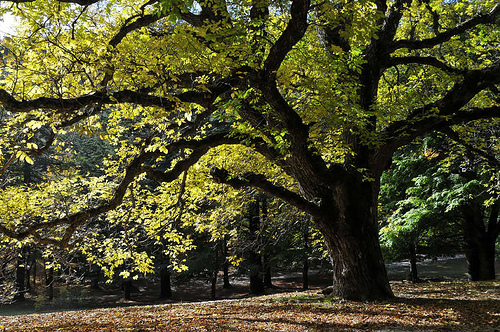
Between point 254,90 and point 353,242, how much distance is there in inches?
149

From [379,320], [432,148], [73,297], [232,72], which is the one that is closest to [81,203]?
[232,72]

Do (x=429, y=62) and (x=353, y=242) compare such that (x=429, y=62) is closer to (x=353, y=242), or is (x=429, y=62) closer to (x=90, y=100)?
(x=353, y=242)

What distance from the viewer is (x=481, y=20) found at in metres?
7.92

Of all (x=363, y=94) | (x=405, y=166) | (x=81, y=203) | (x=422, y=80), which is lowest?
(x=81, y=203)

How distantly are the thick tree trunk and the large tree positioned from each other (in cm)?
2

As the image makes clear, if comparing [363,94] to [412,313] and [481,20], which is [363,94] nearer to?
[481,20]

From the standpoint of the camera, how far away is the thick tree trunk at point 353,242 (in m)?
7.65

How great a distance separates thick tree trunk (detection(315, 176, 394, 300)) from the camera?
7.65 metres

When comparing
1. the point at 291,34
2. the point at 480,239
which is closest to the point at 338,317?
the point at 291,34

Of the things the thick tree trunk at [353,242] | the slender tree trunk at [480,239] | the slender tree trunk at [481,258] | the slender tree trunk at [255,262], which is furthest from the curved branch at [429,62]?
the slender tree trunk at [255,262]

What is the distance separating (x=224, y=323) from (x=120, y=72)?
15.2ft

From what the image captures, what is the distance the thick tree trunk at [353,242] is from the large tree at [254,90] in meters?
0.02

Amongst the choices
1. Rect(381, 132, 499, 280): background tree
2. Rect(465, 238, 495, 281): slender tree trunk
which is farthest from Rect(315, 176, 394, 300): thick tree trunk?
Rect(465, 238, 495, 281): slender tree trunk

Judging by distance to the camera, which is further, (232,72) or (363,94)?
(363,94)
